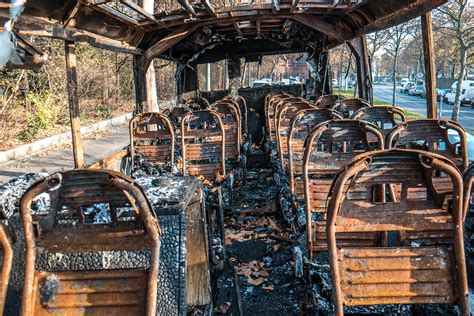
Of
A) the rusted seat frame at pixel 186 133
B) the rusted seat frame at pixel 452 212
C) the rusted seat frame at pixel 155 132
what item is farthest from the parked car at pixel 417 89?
the rusted seat frame at pixel 452 212

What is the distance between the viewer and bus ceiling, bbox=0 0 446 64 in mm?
4457

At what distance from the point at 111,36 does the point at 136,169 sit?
2.23 meters

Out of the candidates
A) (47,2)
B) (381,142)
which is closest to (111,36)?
(47,2)

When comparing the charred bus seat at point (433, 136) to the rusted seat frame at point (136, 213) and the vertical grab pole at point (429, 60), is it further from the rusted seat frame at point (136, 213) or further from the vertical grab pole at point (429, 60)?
the rusted seat frame at point (136, 213)

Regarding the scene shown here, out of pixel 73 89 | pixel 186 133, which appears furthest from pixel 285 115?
pixel 73 89

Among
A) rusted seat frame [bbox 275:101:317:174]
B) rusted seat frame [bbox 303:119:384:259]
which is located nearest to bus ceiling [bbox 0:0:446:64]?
rusted seat frame [bbox 275:101:317:174]

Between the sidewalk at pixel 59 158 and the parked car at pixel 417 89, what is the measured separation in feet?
105

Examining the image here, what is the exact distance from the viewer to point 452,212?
183 centimetres

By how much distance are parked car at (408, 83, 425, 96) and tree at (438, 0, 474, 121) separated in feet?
66.8

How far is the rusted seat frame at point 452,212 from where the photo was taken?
5.74ft

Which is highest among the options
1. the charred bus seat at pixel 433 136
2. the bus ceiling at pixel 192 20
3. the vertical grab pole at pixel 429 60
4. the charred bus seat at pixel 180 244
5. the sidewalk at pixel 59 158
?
the bus ceiling at pixel 192 20

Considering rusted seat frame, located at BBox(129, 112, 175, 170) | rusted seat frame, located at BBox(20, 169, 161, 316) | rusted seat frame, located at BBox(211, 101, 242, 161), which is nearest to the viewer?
A: rusted seat frame, located at BBox(20, 169, 161, 316)

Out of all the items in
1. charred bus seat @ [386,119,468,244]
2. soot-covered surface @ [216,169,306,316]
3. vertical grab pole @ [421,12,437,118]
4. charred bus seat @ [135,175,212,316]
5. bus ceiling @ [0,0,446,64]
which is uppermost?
bus ceiling @ [0,0,446,64]

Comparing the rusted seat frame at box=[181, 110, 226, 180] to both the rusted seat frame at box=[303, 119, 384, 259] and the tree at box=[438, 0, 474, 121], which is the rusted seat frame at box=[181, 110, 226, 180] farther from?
the tree at box=[438, 0, 474, 121]
